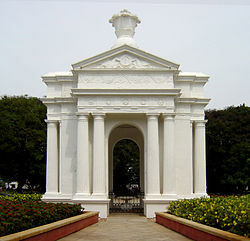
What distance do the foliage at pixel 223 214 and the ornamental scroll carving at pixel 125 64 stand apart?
11.3 metres

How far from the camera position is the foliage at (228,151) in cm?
4578

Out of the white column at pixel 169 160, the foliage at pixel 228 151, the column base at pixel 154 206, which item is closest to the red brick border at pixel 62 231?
the column base at pixel 154 206

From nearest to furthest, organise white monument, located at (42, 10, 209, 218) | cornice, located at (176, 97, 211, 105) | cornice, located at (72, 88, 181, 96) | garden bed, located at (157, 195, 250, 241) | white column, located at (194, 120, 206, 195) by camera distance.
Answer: garden bed, located at (157, 195, 250, 241)
white monument, located at (42, 10, 209, 218)
cornice, located at (72, 88, 181, 96)
cornice, located at (176, 97, 211, 105)
white column, located at (194, 120, 206, 195)

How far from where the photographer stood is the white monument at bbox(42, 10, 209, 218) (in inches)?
1052

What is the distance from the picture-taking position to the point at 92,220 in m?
22.4

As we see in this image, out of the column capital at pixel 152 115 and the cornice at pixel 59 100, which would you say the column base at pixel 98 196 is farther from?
the cornice at pixel 59 100

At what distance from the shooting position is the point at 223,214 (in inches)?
563

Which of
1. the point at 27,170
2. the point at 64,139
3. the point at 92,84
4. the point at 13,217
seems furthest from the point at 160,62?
the point at 27,170

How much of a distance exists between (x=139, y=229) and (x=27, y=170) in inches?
1155

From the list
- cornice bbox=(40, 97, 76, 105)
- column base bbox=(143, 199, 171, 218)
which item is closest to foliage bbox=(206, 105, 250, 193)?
column base bbox=(143, 199, 171, 218)

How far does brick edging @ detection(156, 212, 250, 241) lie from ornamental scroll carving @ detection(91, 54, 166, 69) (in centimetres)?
1138

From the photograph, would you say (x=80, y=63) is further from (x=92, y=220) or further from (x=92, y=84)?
(x=92, y=220)

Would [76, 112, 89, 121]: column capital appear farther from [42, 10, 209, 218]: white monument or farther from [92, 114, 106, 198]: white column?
[92, 114, 106, 198]: white column

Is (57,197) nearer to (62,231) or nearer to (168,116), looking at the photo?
(168,116)
